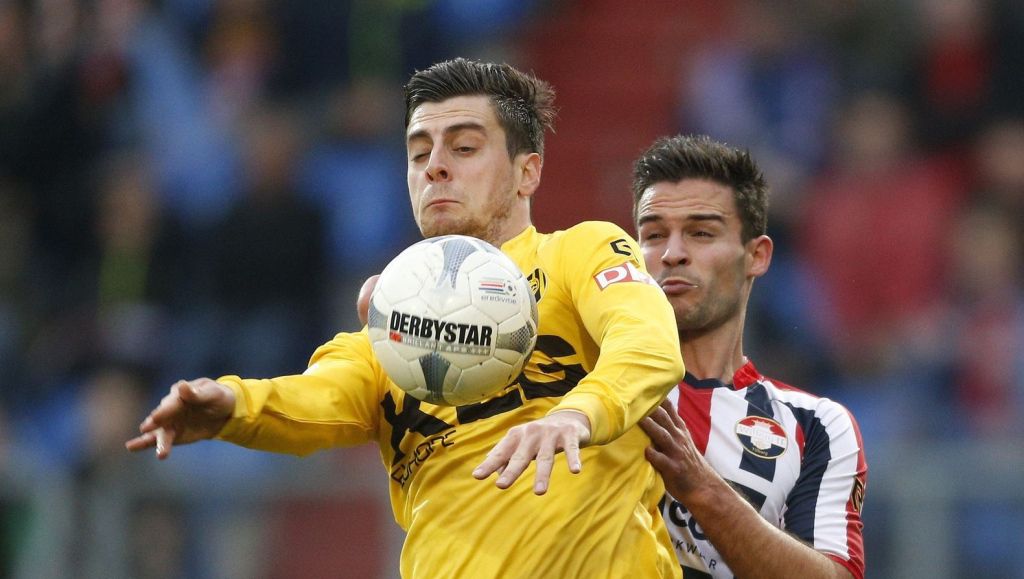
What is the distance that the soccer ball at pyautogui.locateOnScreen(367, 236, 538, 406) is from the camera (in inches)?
156

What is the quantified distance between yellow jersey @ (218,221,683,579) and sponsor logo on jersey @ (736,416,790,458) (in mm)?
780

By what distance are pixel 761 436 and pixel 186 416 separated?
82.9 inches

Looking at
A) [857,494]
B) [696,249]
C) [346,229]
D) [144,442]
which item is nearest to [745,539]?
[857,494]

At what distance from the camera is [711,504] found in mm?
4793

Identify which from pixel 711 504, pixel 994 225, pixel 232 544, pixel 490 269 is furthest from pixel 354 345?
pixel 994 225

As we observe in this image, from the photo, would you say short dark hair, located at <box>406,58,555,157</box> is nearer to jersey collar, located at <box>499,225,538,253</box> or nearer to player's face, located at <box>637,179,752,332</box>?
jersey collar, located at <box>499,225,538,253</box>

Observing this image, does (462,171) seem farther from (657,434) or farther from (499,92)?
(657,434)

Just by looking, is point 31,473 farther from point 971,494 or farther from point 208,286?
point 971,494

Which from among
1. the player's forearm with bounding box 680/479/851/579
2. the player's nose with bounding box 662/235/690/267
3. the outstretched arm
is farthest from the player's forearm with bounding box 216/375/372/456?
the player's nose with bounding box 662/235/690/267

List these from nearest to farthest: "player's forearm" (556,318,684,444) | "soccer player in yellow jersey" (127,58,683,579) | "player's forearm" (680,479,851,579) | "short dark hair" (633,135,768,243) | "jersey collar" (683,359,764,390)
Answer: "player's forearm" (556,318,684,444)
"soccer player in yellow jersey" (127,58,683,579)
"player's forearm" (680,479,851,579)
"jersey collar" (683,359,764,390)
"short dark hair" (633,135,768,243)

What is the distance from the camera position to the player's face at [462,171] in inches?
177

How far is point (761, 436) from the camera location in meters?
5.29

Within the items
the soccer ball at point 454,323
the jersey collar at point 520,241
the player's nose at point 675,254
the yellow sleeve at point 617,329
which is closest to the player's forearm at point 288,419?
the soccer ball at point 454,323

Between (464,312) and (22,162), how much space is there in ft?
22.4
